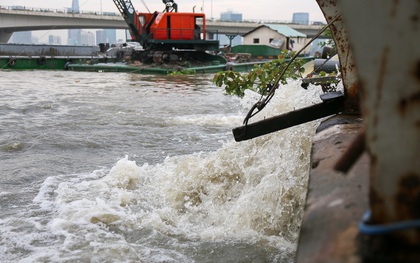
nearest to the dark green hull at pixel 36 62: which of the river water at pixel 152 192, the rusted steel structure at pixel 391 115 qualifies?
the river water at pixel 152 192

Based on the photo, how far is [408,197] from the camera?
1.36 m

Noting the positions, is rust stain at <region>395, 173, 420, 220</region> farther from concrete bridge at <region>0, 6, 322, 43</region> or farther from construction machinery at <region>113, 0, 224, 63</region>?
concrete bridge at <region>0, 6, 322, 43</region>

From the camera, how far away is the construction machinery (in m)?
30.8

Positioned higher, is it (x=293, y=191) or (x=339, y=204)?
(x=339, y=204)

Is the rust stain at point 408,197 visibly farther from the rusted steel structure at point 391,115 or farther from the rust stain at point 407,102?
the rust stain at point 407,102

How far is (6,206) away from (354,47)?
205 inches

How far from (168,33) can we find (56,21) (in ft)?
97.7

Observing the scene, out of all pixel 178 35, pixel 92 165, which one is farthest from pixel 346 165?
pixel 178 35

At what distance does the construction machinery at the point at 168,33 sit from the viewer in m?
30.8

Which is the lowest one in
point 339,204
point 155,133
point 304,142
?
point 155,133

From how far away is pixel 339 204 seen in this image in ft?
7.35

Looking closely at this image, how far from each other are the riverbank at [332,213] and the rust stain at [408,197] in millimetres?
318

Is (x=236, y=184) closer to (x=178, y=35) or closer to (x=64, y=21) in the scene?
(x=178, y=35)

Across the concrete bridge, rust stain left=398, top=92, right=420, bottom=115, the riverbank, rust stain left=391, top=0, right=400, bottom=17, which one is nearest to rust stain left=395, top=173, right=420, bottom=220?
rust stain left=398, top=92, right=420, bottom=115
